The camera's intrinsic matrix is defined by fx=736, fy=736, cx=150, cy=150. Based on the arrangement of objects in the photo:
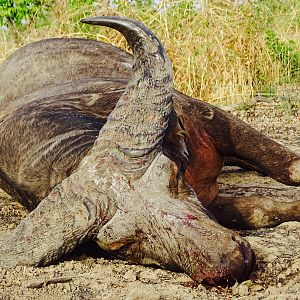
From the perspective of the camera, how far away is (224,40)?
8117 millimetres

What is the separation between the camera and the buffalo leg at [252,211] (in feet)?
12.1

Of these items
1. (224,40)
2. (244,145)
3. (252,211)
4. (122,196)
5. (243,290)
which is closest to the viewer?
(243,290)

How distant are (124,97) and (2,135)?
1028 mm

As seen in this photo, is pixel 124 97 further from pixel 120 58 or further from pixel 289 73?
pixel 289 73

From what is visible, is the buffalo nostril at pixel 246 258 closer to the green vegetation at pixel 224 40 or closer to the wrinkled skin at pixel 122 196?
the wrinkled skin at pixel 122 196

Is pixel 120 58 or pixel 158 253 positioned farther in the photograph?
pixel 120 58

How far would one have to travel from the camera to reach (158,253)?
277 cm

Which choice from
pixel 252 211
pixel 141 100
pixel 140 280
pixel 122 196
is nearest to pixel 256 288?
pixel 140 280

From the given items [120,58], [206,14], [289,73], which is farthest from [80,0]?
[120,58]

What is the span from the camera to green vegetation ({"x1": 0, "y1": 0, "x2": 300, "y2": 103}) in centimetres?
804

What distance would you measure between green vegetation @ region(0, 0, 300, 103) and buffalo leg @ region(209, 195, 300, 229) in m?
4.05

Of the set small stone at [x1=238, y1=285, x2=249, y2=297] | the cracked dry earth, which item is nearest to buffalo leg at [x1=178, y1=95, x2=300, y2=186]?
the cracked dry earth

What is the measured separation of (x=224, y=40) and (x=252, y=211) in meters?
4.64

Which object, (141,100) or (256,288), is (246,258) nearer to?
(256,288)
